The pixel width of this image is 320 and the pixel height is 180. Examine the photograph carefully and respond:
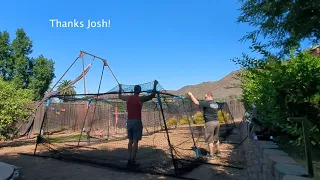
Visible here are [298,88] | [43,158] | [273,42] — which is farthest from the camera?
[43,158]

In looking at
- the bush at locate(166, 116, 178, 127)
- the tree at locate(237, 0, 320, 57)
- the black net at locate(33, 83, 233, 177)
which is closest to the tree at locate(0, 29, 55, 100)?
the black net at locate(33, 83, 233, 177)

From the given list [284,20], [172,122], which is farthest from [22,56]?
[284,20]

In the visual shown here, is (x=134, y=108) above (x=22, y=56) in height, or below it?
below

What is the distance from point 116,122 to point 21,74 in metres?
27.0

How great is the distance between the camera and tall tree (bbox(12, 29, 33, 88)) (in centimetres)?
3625

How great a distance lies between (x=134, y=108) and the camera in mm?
7059

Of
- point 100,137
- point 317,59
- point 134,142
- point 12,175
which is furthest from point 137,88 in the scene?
point 100,137

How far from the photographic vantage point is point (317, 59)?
10.5 feet

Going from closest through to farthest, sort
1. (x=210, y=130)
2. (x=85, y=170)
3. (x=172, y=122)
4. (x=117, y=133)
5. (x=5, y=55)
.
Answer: (x=85, y=170) → (x=210, y=130) → (x=117, y=133) → (x=172, y=122) → (x=5, y=55)

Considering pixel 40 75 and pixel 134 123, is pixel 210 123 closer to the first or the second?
pixel 134 123

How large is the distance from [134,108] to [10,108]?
624cm

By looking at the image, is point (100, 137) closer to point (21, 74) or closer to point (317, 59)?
point (317, 59)

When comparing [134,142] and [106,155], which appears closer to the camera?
[134,142]

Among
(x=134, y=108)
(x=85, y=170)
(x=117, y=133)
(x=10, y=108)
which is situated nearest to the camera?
(x=85, y=170)
